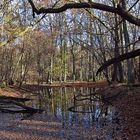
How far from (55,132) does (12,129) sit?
2.15 meters

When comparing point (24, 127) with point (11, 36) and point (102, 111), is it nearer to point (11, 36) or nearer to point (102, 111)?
point (102, 111)

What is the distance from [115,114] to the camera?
2208 centimetres

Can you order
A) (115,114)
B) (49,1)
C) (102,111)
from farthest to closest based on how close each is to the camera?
(49,1) → (102,111) → (115,114)

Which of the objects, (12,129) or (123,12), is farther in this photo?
(12,129)

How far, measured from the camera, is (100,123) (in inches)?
754

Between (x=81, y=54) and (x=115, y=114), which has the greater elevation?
(x=81, y=54)

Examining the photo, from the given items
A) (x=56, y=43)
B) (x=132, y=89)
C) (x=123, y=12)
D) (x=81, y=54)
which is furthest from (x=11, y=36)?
(x=81, y=54)

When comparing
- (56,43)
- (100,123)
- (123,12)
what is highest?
(56,43)

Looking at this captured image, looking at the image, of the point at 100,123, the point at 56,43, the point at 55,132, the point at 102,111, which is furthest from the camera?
the point at 56,43

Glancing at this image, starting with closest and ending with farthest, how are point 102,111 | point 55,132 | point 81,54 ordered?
1. point 55,132
2. point 102,111
3. point 81,54

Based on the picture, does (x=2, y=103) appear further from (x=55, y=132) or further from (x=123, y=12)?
(x=123, y=12)

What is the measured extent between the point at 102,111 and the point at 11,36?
563 inches

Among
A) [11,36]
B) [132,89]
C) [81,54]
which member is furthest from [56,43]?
[132,89]

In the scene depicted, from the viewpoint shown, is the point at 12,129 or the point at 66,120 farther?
the point at 66,120
